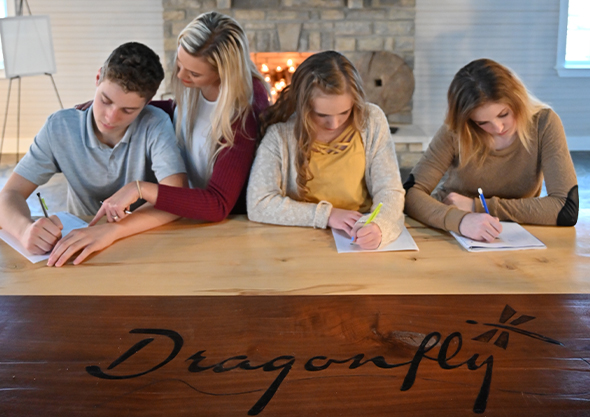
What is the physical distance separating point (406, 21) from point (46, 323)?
4126 mm

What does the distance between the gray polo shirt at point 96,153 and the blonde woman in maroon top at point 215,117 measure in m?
0.11

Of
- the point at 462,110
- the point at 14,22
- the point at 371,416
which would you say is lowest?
the point at 371,416

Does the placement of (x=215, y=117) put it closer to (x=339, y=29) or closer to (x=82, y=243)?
(x=82, y=243)

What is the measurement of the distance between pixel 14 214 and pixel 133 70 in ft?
1.66

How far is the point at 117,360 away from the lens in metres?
0.97

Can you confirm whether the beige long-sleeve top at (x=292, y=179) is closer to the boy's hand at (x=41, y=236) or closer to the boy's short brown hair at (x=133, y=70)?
the boy's short brown hair at (x=133, y=70)

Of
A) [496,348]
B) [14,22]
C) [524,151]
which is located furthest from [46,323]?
[14,22]

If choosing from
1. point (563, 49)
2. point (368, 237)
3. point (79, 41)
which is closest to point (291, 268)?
point (368, 237)

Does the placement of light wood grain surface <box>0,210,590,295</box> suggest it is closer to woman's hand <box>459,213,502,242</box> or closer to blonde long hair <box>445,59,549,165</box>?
woman's hand <box>459,213,502,242</box>

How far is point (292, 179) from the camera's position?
167 centimetres

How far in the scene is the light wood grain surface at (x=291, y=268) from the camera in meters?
1.20

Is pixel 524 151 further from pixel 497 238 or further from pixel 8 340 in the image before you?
pixel 8 340

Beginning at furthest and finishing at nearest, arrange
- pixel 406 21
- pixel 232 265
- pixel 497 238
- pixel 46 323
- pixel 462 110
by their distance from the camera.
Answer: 1. pixel 406 21
2. pixel 462 110
3. pixel 497 238
4. pixel 232 265
5. pixel 46 323

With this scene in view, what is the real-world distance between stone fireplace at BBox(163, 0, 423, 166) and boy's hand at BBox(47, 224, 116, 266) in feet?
10.9
